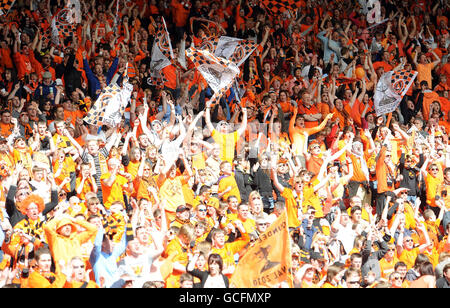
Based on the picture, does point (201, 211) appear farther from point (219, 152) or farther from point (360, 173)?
point (360, 173)

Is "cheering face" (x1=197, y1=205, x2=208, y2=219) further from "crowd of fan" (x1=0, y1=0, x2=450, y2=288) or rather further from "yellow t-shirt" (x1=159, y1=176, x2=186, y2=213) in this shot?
"yellow t-shirt" (x1=159, y1=176, x2=186, y2=213)

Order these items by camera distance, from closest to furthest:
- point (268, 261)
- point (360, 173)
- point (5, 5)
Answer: point (268, 261), point (360, 173), point (5, 5)

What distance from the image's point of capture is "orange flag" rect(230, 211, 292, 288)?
10094 mm

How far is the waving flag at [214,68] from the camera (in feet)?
44.8

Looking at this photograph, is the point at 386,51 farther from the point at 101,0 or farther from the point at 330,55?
the point at 101,0

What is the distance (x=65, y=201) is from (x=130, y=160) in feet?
3.70

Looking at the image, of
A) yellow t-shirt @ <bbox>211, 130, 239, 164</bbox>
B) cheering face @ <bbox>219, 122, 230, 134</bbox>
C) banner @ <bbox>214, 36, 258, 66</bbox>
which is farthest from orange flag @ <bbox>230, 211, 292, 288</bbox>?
banner @ <bbox>214, 36, 258, 66</bbox>

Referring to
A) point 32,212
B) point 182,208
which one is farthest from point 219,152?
point 32,212

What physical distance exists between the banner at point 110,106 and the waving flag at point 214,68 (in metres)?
1.06

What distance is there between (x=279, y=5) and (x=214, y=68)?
297 cm

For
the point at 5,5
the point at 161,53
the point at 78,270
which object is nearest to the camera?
the point at 78,270

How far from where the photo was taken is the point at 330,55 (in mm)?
15836

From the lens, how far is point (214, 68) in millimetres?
13773
